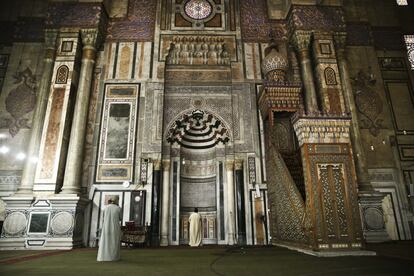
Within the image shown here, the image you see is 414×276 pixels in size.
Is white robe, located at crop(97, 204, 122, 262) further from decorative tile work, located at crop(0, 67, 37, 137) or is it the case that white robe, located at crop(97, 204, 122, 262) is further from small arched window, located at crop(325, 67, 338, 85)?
small arched window, located at crop(325, 67, 338, 85)

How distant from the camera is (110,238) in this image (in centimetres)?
365

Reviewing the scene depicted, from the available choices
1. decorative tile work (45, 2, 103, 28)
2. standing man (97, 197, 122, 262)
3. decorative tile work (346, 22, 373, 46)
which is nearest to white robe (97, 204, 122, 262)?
standing man (97, 197, 122, 262)

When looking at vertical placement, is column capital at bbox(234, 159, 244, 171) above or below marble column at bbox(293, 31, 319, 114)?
below

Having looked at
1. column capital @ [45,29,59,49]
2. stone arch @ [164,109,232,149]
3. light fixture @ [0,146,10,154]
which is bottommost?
light fixture @ [0,146,10,154]

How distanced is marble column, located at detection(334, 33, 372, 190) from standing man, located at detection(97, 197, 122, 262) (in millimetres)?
4733

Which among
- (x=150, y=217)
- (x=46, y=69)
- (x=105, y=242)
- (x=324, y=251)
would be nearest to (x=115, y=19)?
(x=46, y=69)

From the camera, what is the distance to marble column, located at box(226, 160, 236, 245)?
642 cm

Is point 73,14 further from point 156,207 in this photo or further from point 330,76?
point 330,76

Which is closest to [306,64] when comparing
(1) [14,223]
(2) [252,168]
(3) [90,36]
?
(2) [252,168]

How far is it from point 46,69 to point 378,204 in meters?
7.79

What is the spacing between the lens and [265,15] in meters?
8.00

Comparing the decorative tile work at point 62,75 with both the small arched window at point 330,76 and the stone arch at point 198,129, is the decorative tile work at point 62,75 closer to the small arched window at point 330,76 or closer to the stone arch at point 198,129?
the stone arch at point 198,129

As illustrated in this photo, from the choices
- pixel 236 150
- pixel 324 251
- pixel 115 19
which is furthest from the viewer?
pixel 115 19

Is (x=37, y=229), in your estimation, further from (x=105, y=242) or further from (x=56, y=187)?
(x=105, y=242)
